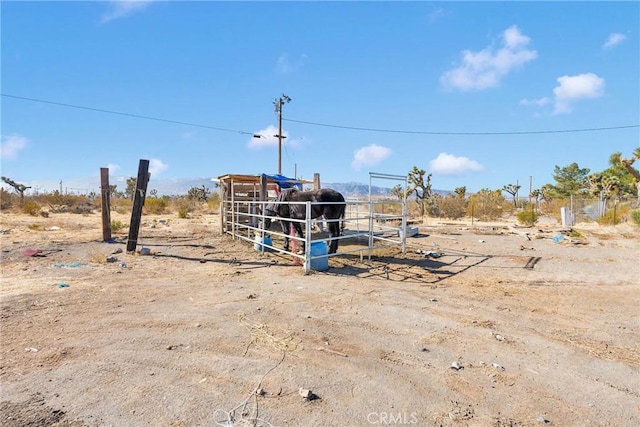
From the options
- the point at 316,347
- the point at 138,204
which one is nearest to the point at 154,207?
the point at 138,204

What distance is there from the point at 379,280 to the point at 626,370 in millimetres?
3757

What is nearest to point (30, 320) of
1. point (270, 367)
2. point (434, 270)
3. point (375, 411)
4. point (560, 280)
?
point (270, 367)

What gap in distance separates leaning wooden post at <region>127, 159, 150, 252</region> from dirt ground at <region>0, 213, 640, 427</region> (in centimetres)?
182

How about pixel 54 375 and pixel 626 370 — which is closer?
pixel 54 375

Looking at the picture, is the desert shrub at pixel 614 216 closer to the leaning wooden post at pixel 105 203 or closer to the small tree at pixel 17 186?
the leaning wooden post at pixel 105 203

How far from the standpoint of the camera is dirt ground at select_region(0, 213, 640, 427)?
2459 millimetres

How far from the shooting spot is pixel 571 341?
3.74 meters

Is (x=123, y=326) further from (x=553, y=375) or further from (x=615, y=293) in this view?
(x=615, y=293)

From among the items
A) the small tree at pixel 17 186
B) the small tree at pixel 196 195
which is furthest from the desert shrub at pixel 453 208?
the small tree at pixel 17 186

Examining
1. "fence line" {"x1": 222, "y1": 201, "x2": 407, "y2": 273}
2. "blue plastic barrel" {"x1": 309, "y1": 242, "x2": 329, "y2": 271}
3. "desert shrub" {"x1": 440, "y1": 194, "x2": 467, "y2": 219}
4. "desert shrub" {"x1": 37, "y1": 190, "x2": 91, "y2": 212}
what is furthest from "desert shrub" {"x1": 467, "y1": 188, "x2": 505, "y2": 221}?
"desert shrub" {"x1": 37, "y1": 190, "x2": 91, "y2": 212}

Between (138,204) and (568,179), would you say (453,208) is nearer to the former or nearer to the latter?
(138,204)

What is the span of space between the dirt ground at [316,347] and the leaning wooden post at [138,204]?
182cm

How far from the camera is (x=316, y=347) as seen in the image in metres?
3.47

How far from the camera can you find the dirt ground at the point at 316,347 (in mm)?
2459
